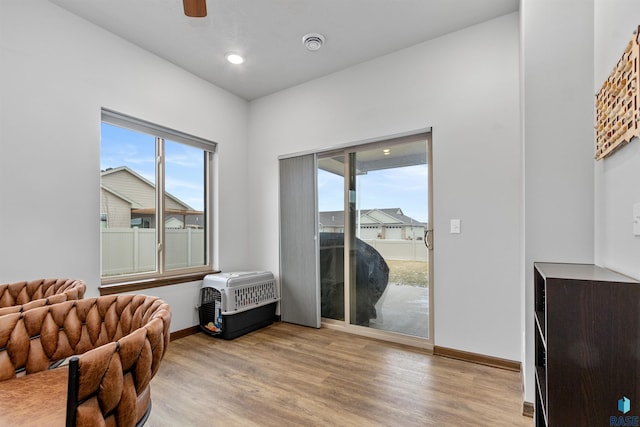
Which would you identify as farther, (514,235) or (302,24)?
(302,24)

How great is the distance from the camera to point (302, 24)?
2592 millimetres

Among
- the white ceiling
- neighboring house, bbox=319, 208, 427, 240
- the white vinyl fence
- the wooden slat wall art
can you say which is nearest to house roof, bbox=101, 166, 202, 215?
the white vinyl fence

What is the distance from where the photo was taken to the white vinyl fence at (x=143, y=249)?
2.81 meters

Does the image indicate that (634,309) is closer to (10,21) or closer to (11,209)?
(11,209)

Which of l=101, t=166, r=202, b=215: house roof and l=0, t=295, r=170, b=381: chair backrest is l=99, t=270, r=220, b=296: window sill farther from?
l=0, t=295, r=170, b=381: chair backrest

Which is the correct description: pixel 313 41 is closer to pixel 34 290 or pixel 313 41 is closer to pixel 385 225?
pixel 385 225

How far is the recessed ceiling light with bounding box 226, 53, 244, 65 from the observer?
9.96 feet

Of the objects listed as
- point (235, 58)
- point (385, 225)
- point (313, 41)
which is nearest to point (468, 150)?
point (385, 225)

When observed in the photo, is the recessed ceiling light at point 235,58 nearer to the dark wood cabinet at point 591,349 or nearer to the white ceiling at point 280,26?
the white ceiling at point 280,26

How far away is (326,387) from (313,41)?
287 cm

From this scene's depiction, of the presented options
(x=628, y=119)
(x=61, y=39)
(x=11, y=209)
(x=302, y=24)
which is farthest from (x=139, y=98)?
(x=628, y=119)

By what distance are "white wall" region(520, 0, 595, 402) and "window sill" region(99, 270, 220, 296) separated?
9.97 ft

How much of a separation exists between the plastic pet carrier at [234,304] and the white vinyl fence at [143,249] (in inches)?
14.4

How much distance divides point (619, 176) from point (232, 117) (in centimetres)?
369
